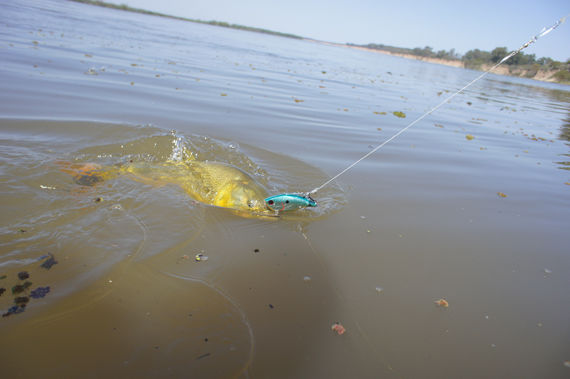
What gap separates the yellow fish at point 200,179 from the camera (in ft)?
11.9

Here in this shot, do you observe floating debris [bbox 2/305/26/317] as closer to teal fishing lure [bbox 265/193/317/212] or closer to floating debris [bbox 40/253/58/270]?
floating debris [bbox 40/253/58/270]

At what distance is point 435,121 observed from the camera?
937 cm

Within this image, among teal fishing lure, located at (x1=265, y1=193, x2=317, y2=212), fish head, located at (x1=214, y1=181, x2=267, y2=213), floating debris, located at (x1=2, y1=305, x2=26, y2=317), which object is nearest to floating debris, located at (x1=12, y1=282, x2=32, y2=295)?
floating debris, located at (x1=2, y1=305, x2=26, y2=317)

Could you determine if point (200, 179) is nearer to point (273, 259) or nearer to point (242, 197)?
point (242, 197)

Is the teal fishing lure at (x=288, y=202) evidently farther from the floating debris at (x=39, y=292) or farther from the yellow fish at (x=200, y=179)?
the floating debris at (x=39, y=292)

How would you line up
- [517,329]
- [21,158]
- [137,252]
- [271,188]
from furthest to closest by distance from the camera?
[271,188]
[21,158]
[137,252]
[517,329]

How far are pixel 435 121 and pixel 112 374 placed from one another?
33.5 feet

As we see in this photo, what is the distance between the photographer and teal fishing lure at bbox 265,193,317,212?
3.30 m

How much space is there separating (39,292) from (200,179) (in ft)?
7.67

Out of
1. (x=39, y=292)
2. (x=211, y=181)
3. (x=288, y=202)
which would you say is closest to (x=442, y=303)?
(x=288, y=202)

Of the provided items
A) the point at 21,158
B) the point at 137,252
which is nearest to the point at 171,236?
the point at 137,252

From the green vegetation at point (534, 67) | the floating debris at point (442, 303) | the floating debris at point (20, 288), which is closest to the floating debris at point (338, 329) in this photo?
the floating debris at point (442, 303)

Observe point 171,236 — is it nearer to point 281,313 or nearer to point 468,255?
point 281,313

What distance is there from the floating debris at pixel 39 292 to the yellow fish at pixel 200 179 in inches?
71.4
